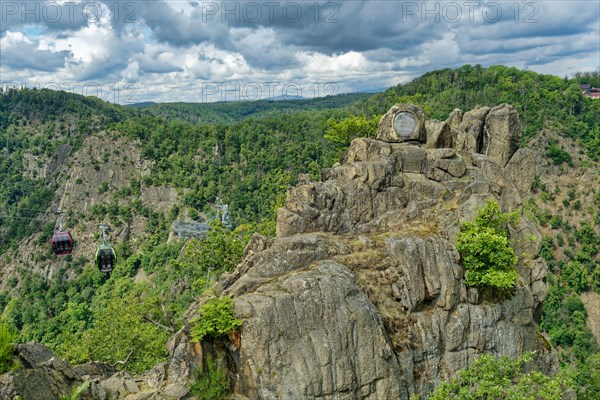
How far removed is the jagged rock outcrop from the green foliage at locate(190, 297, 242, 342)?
1.60 feet

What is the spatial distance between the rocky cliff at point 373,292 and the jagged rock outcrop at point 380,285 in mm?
54

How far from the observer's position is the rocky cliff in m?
18.0

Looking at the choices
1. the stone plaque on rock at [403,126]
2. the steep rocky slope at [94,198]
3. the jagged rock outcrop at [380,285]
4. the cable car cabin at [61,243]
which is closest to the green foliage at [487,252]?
the jagged rock outcrop at [380,285]

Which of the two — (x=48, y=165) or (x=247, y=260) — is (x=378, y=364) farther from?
(x=48, y=165)

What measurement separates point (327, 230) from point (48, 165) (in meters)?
154

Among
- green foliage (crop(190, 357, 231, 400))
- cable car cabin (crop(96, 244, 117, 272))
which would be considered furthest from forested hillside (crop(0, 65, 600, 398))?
green foliage (crop(190, 357, 231, 400))

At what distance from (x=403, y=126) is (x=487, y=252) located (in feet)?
36.1

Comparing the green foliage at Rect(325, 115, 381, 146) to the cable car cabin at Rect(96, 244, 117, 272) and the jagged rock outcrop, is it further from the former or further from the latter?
the cable car cabin at Rect(96, 244, 117, 272)

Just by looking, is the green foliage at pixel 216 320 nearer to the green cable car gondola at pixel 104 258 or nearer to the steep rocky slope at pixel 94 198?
the green cable car gondola at pixel 104 258

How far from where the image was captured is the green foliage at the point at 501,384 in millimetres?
15375

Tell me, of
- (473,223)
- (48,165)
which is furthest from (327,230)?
(48,165)

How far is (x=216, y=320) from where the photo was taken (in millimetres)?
17703

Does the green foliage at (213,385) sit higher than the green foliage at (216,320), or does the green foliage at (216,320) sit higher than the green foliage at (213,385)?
the green foliage at (216,320)

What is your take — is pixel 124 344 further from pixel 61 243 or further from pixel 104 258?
pixel 61 243
